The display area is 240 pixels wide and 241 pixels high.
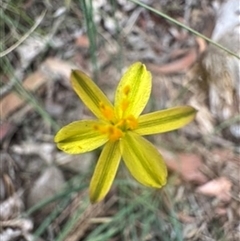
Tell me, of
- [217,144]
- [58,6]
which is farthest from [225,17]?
[58,6]

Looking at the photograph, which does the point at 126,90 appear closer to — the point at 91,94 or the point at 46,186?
the point at 91,94

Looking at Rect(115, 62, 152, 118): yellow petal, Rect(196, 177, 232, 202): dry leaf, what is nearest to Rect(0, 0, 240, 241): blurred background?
Rect(196, 177, 232, 202): dry leaf

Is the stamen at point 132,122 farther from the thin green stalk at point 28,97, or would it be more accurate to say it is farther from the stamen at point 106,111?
the thin green stalk at point 28,97

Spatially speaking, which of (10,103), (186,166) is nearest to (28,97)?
(10,103)

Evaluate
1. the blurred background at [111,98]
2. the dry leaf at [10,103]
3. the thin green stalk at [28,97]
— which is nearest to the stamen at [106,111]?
the blurred background at [111,98]

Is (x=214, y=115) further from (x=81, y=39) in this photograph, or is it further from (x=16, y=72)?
(x=16, y=72)
